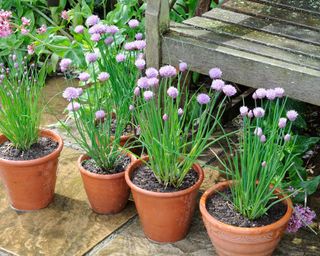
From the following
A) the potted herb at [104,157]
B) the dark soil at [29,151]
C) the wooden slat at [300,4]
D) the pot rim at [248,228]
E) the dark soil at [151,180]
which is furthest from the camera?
the wooden slat at [300,4]

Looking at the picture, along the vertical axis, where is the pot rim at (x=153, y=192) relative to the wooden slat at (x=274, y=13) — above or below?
below

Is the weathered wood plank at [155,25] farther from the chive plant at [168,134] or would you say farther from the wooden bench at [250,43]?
the chive plant at [168,134]

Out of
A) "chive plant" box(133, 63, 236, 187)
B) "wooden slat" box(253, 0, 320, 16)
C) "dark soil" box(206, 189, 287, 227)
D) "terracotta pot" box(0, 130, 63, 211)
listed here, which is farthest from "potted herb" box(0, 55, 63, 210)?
"wooden slat" box(253, 0, 320, 16)

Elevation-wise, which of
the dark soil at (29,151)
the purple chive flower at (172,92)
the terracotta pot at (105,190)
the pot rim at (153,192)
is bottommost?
the terracotta pot at (105,190)

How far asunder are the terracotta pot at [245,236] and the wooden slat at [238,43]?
560 mm

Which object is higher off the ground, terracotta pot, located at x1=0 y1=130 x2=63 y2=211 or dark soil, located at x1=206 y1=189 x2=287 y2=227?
dark soil, located at x1=206 y1=189 x2=287 y2=227

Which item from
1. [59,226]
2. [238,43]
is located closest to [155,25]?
[238,43]

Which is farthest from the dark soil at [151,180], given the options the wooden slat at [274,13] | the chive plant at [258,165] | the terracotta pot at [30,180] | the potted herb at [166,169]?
the wooden slat at [274,13]

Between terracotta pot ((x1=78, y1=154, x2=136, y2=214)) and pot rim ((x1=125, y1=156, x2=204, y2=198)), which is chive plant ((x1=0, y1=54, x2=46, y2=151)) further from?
pot rim ((x1=125, y1=156, x2=204, y2=198))

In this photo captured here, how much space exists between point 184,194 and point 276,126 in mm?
455

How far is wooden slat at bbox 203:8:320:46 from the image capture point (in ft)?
9.25

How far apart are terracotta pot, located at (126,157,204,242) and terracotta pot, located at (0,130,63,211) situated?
0.40 meters

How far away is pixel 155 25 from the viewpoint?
2.81 m

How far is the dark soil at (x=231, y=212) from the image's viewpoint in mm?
2494
